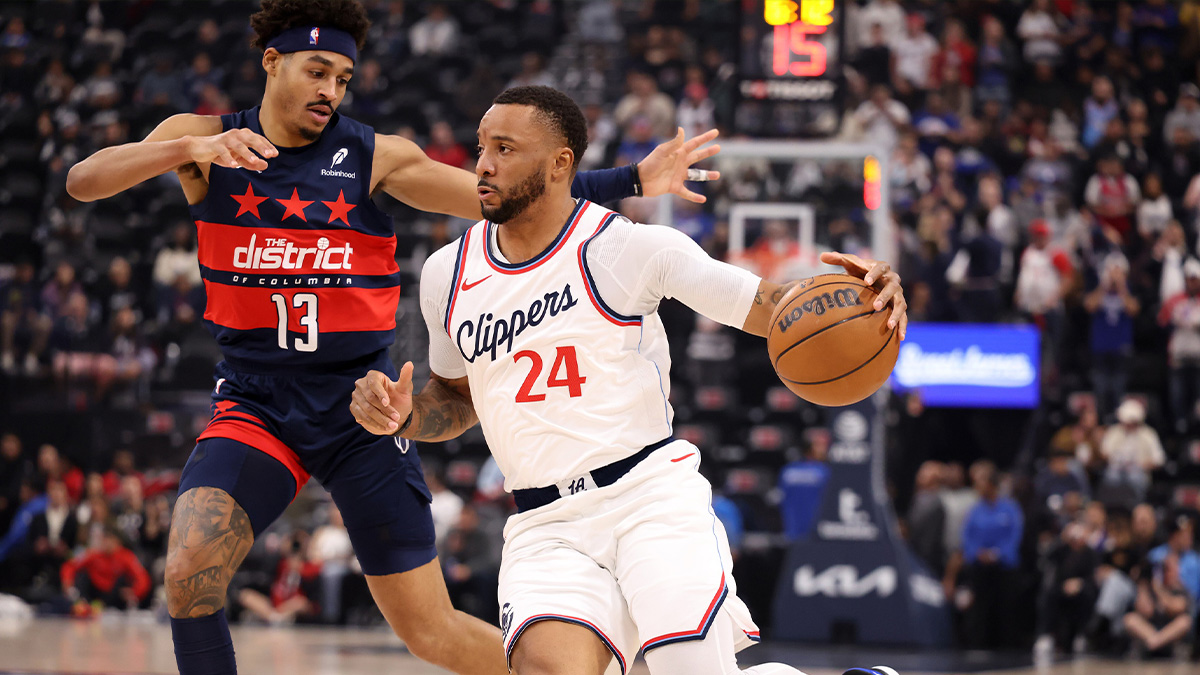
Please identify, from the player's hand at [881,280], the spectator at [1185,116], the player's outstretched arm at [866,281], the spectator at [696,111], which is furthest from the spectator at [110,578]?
the spectator at [1185,116]

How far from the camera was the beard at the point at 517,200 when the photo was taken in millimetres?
3988

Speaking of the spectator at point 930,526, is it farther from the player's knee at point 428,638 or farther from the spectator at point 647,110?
the player's knee at point 428,638

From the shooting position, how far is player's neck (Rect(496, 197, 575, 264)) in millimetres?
4098

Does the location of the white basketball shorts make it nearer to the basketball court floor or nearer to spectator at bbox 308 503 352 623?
the basketball court floor

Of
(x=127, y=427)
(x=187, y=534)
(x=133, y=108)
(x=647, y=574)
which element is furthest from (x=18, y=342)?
(x=647, y=574)

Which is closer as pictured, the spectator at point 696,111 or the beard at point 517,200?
the beard at point 517,200

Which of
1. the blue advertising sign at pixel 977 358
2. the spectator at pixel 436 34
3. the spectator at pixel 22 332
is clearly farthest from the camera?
the spectator at pixel 436 34

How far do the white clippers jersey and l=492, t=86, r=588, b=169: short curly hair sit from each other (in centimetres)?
26

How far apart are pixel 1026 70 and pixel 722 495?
8.04 metres

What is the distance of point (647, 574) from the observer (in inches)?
148

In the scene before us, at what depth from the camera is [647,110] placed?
53.5ft

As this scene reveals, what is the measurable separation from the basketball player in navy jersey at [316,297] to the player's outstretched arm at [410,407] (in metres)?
0.42

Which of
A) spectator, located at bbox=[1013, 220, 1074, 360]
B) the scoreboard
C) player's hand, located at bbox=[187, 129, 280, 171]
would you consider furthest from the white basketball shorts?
spectator, located at bbox=[1013, 220, 1074, 360]

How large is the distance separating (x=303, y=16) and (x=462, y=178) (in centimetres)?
81
